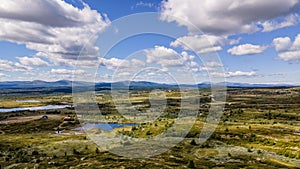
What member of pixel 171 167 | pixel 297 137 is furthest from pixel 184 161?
pixel 297 137

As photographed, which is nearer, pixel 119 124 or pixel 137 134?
pixel 137 134

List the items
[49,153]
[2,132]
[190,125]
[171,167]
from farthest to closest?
[2,132]
[190,125]
[49,153]
[171,167]

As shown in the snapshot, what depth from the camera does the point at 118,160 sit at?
291 feet

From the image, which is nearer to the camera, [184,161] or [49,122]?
[184,161]

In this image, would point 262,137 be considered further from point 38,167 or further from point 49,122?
point 49,122

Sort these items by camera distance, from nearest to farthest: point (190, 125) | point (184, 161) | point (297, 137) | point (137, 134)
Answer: point (184, 161)
point (297, 137)
point (137, 134)
point (190, 125)

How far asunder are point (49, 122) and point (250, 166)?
480 feet

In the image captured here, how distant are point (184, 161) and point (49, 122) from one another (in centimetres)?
12989

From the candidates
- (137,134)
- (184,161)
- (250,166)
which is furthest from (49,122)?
(250,166)

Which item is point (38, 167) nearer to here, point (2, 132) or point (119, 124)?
point (2, 132)

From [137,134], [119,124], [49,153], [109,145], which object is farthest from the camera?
[119,124]

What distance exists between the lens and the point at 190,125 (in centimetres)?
14125

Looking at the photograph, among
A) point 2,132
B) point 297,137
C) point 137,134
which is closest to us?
point 297,137

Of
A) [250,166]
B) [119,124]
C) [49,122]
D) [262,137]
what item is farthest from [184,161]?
[49,122]
